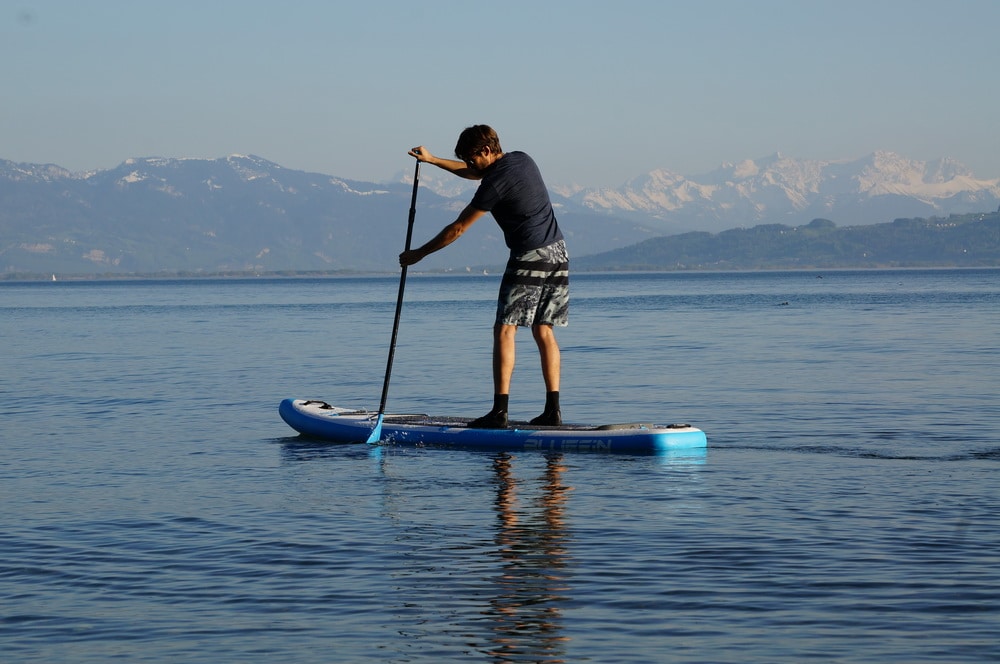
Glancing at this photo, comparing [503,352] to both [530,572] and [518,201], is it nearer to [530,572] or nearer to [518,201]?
[518,201]

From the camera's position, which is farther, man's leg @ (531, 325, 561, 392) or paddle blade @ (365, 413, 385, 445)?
paddle blade @ (365, 413, 385, 445)

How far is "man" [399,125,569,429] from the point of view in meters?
12.4

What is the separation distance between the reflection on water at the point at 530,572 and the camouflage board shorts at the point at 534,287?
1.79m

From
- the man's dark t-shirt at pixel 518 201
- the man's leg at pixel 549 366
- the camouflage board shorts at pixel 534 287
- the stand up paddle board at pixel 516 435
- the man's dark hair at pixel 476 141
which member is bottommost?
the stand up paddle board at pixel 516 435

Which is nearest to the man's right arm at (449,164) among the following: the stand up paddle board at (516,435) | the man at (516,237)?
the man at (516,237)

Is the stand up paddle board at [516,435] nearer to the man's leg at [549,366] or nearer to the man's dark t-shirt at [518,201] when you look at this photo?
the man's leg at [549,366]

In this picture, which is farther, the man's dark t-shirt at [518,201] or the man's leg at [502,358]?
the man's leg at [502,358]

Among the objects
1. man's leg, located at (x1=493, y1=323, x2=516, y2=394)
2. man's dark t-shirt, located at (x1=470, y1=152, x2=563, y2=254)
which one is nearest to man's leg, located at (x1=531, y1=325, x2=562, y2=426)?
man's leg, located at (x1=493, y1=323, x2=516, y2=394)

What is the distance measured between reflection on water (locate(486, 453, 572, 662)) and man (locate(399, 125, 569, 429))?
1.71 m

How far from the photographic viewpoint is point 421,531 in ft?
30.8

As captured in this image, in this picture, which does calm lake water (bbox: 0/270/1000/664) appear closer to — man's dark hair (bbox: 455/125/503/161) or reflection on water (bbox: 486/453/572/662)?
reflection on water (bbox: 486/453/572/662)

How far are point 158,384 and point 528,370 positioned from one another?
7.21 m

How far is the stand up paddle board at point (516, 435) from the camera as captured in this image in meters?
12.9

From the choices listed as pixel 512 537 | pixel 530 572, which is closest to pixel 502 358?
pixel 512 537
